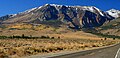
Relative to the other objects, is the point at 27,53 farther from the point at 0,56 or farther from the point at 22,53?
the point at 0,56

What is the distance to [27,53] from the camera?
3266 cm

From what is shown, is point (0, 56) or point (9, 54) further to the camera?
point (9, 54)

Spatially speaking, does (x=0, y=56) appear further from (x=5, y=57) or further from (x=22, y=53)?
(x=22, y=53)

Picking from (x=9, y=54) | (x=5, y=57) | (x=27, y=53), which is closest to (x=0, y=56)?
(x=5, y=57)

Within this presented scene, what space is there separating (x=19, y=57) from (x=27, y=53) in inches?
188

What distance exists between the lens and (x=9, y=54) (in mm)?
29641

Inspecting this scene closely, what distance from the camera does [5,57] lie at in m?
26.9

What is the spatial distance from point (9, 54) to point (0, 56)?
3214mm

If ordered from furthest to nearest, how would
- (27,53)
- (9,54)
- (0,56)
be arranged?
1. (27,53)
2. (9,54)
3. (0,56)

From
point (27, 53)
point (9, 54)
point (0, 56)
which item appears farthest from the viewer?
point (27, 53)

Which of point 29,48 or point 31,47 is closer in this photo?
point 29,48

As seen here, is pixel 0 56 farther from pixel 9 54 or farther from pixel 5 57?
pixel 9 54

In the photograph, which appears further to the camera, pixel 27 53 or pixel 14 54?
pixel 27 53

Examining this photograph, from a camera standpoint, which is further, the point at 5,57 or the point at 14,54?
the point at 14,54
